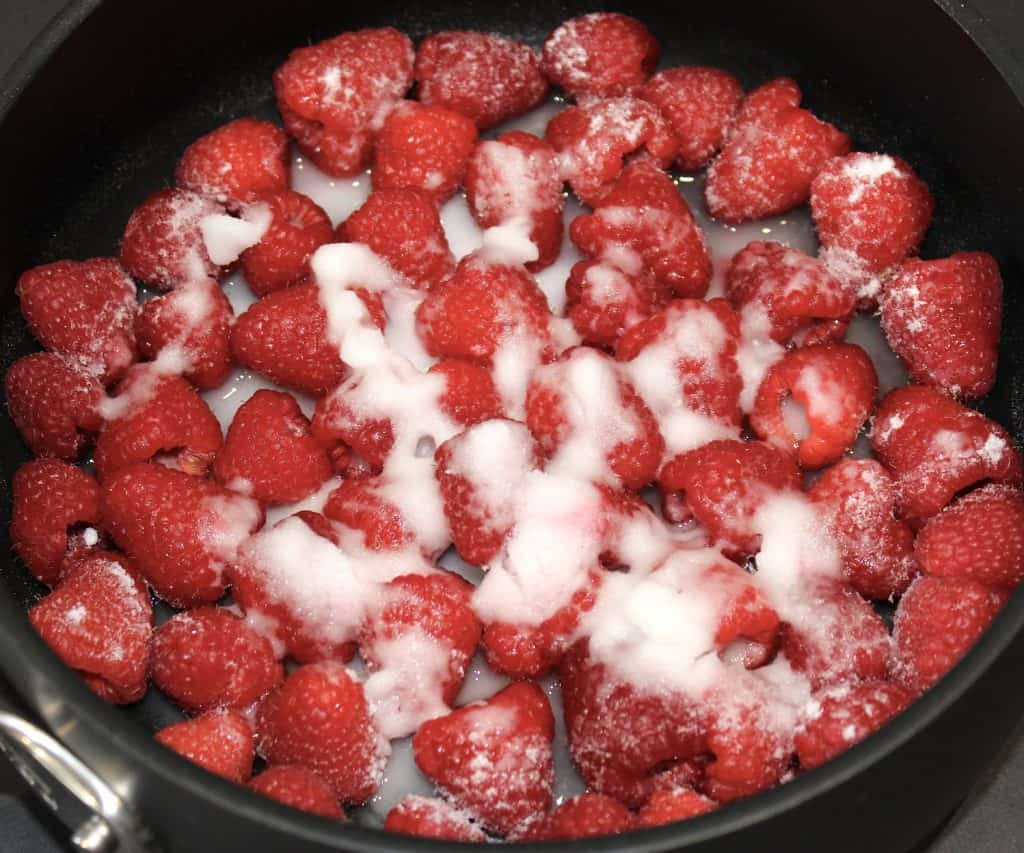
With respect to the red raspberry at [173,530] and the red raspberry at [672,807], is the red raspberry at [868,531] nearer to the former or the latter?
the red raspberry at [672,807]

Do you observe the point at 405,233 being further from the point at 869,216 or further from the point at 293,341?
the point at 869,216

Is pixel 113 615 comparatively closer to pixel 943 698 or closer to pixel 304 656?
pixel 304 656

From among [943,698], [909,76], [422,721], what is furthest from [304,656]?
[909,76]

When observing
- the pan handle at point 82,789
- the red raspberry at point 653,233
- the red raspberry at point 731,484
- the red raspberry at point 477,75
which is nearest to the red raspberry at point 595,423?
the red raspberry at point 731,484

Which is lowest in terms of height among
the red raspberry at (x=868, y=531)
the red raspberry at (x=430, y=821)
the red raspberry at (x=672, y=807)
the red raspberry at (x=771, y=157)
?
the red raspberry at (x=430, y=821)

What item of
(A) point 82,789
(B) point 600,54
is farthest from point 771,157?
(A) point 82,789
